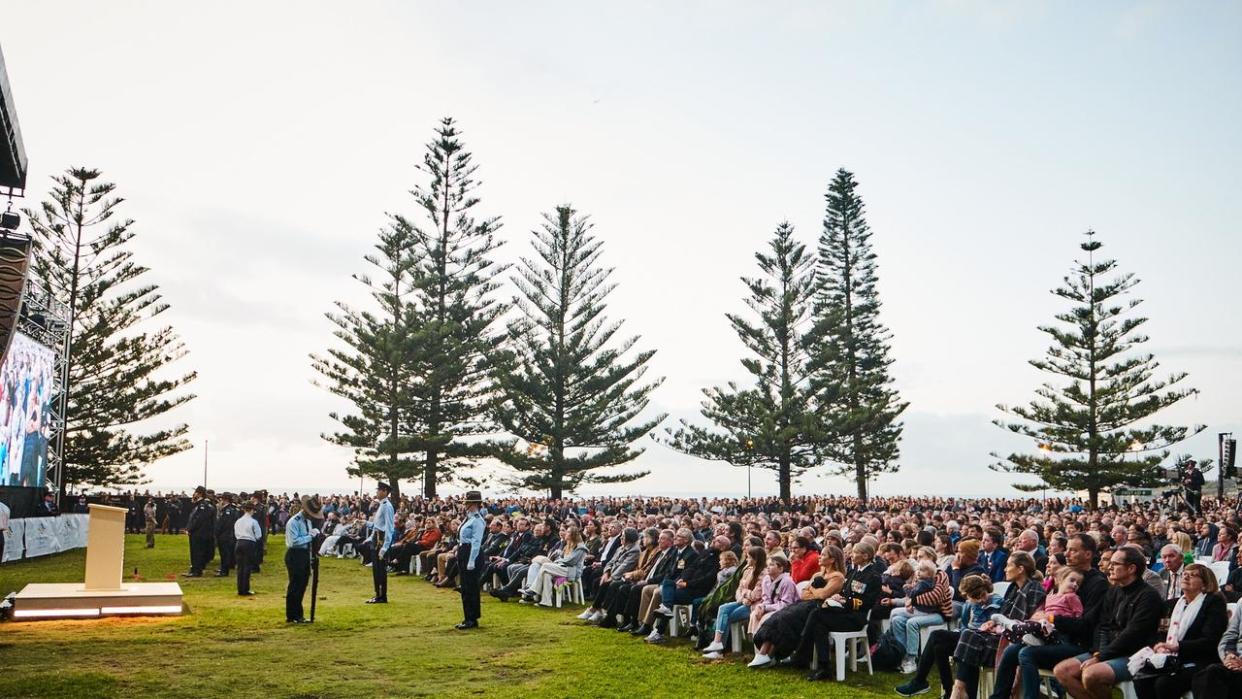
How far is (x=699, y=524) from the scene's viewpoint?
40.2ft

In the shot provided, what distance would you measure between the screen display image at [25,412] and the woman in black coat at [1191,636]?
16234mm

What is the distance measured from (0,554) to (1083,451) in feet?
88.2

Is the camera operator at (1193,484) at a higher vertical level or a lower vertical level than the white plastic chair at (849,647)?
higher

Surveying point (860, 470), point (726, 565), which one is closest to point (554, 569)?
point (726, 565)

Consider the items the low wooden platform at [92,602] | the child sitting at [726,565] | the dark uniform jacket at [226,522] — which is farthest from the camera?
the dark uniform jacket at [226,522]

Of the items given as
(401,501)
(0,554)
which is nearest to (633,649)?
(0,554)

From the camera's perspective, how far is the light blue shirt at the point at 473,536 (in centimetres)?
838

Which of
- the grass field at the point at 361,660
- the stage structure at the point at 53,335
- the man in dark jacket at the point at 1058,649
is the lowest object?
the grass field at the point at 361,660

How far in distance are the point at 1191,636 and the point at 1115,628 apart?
36 cm

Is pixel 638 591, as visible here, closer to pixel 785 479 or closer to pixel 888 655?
pixel 888 655

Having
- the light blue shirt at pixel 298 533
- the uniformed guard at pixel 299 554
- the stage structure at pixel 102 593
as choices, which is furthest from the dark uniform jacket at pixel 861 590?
the stage structure at pixel 102 593

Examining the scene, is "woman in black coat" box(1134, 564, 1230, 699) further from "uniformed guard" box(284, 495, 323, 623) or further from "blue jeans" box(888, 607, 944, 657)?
"uniformed guard" box(284, 495, 323, 623)

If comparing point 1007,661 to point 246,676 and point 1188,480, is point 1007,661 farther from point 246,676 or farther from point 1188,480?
point 1188,480

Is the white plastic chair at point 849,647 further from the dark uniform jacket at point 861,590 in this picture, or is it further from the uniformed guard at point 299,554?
the uniformed guard at point 299,554
